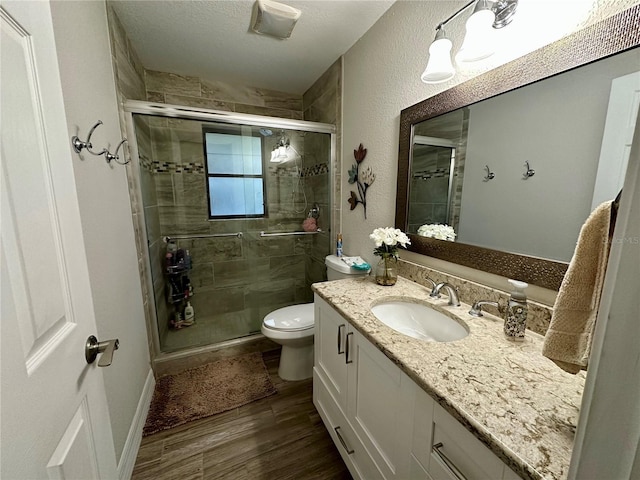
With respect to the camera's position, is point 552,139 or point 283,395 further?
point 283,395

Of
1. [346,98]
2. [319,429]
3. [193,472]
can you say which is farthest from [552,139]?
[193,472]

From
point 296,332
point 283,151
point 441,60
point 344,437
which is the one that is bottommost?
point 344,437

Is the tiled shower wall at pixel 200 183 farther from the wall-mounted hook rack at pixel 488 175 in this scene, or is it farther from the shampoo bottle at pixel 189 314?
the wall-mounted hook rack at pixel 488 175

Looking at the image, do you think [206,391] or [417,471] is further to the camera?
[206,391]

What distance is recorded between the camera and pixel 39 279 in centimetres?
49

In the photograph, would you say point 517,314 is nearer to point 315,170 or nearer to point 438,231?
point 438,231

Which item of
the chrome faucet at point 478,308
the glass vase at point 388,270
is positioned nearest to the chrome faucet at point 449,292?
the chrome faucet at point 478,308

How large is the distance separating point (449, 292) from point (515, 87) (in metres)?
0.83

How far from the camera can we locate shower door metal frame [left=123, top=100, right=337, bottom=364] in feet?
5.34

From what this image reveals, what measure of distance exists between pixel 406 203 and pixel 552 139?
68 centimetres

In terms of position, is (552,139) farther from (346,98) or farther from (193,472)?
(193,472)

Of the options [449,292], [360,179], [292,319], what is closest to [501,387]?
[449,292]

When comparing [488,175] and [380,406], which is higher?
[488,175]

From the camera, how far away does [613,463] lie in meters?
0.29
